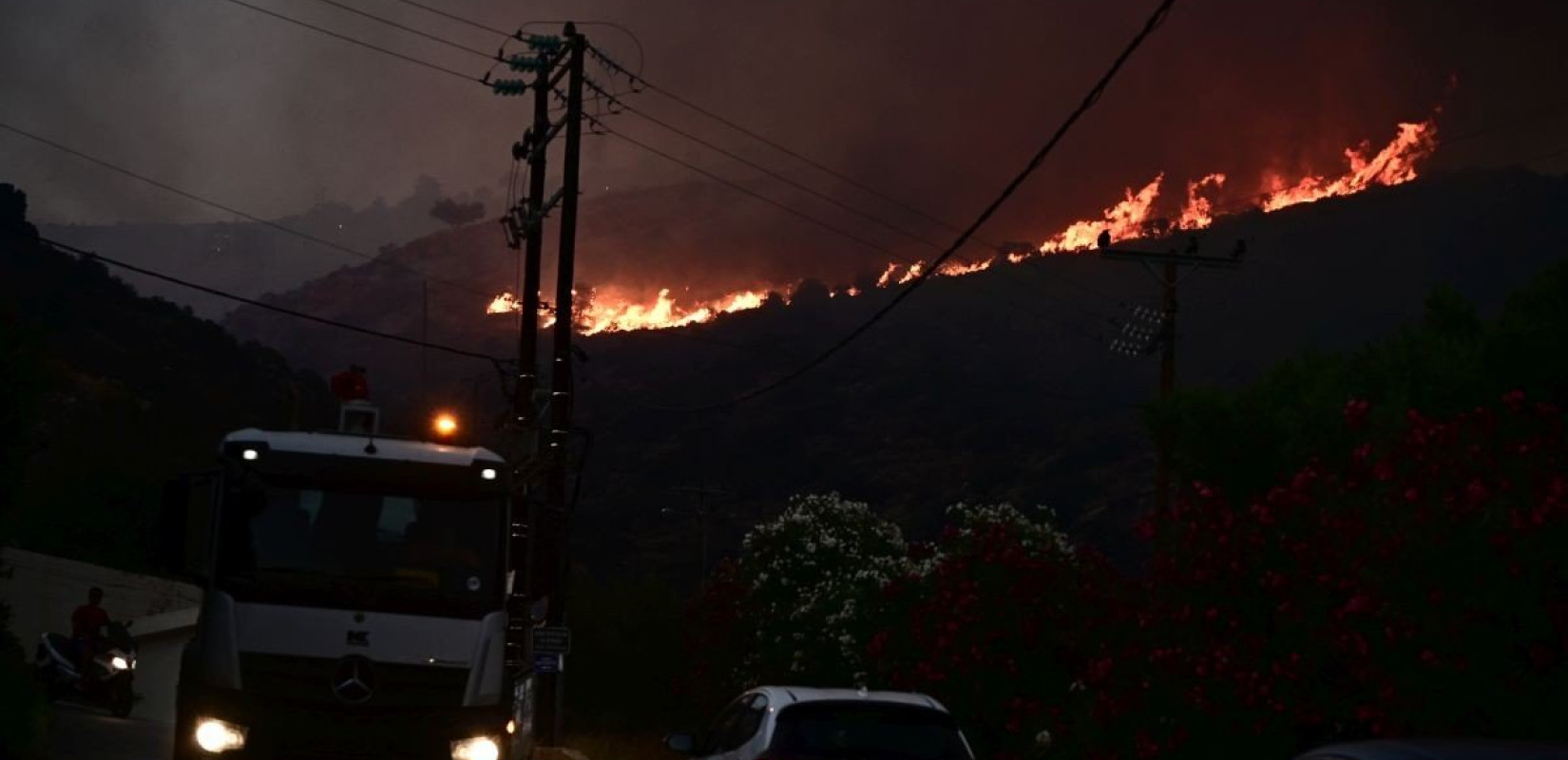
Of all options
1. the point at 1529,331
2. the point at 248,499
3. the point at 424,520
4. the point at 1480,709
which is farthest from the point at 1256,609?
the point at 248,499

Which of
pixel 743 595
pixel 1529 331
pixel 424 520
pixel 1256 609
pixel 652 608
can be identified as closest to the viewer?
pixel 424 520

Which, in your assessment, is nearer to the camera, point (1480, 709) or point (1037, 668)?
point (1480, 709)

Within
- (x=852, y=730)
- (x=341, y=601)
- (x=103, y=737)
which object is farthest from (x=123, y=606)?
(x=852, y=730)

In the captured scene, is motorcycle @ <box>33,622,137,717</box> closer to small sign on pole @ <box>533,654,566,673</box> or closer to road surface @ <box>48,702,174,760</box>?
road surface @ <box>48,702,174,760</box>

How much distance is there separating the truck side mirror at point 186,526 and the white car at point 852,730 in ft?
14.7

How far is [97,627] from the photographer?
25.9m

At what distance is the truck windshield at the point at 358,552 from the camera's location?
14.1 m

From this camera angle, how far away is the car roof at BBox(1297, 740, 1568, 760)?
22.9 feet

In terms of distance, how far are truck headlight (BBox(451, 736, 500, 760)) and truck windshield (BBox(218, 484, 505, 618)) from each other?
98cm

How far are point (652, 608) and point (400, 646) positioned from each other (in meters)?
50.2

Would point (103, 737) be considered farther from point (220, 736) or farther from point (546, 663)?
point (220, 736)

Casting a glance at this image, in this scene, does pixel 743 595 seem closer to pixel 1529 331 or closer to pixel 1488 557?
pixel 1529 331

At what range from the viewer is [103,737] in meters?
22.8

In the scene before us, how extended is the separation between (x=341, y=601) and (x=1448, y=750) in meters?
9.10
